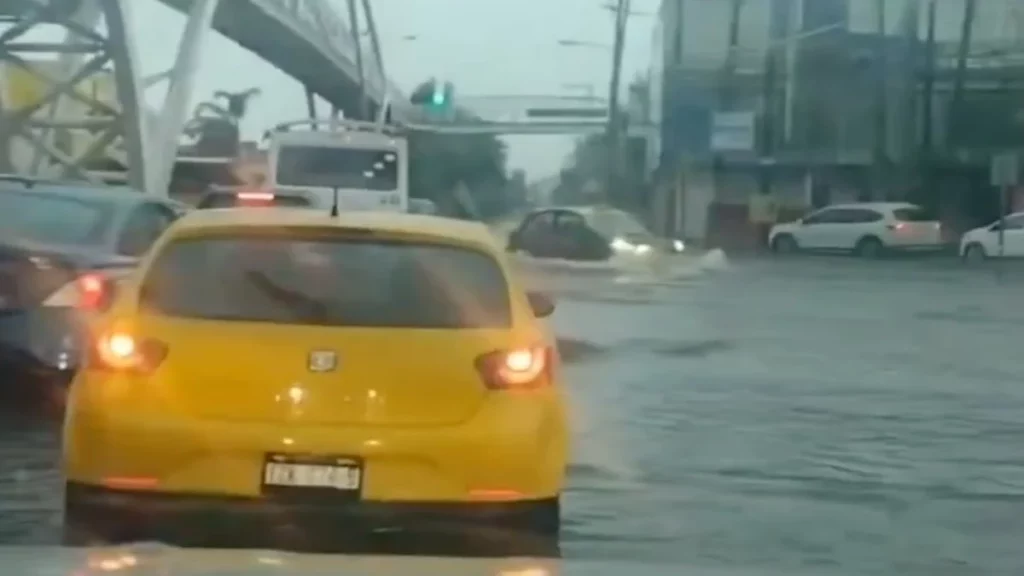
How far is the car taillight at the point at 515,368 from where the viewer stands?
793 cm

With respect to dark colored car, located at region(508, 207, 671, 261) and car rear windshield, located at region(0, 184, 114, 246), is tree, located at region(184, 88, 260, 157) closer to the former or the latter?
dark colored car, located at region(508, 207, 671, 261)

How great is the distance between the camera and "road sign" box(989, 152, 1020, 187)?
54.4 m

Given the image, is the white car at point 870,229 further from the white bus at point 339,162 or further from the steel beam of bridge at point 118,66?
the white bus at point 339,162

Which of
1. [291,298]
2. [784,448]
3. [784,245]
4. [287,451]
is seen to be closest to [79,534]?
[287,451]

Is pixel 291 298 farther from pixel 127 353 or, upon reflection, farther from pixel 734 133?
pixel 734 133

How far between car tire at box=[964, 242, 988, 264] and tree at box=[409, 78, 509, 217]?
11.4m

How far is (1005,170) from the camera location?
179 ft

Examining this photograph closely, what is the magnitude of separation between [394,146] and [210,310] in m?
30.2

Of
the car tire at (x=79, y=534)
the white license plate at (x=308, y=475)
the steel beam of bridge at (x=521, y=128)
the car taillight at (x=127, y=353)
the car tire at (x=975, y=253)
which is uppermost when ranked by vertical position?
the steel beam of bridge at (x=521, y=128)

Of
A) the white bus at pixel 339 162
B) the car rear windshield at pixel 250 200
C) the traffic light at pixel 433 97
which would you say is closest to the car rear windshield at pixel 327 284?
the car rear windshield at pixel 250 200

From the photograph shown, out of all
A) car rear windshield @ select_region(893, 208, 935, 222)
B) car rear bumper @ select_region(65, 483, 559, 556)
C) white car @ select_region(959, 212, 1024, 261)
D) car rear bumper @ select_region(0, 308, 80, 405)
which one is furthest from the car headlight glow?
car rear bumper @ select_region(65, 483, 559, 556)

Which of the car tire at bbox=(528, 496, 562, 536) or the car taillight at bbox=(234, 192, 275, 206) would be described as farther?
the car taillight at bbox=(234, 192, 275, 206)

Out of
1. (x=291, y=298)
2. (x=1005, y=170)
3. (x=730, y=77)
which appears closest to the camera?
(x=291, y=298)

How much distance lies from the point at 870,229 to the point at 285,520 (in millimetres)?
46954
